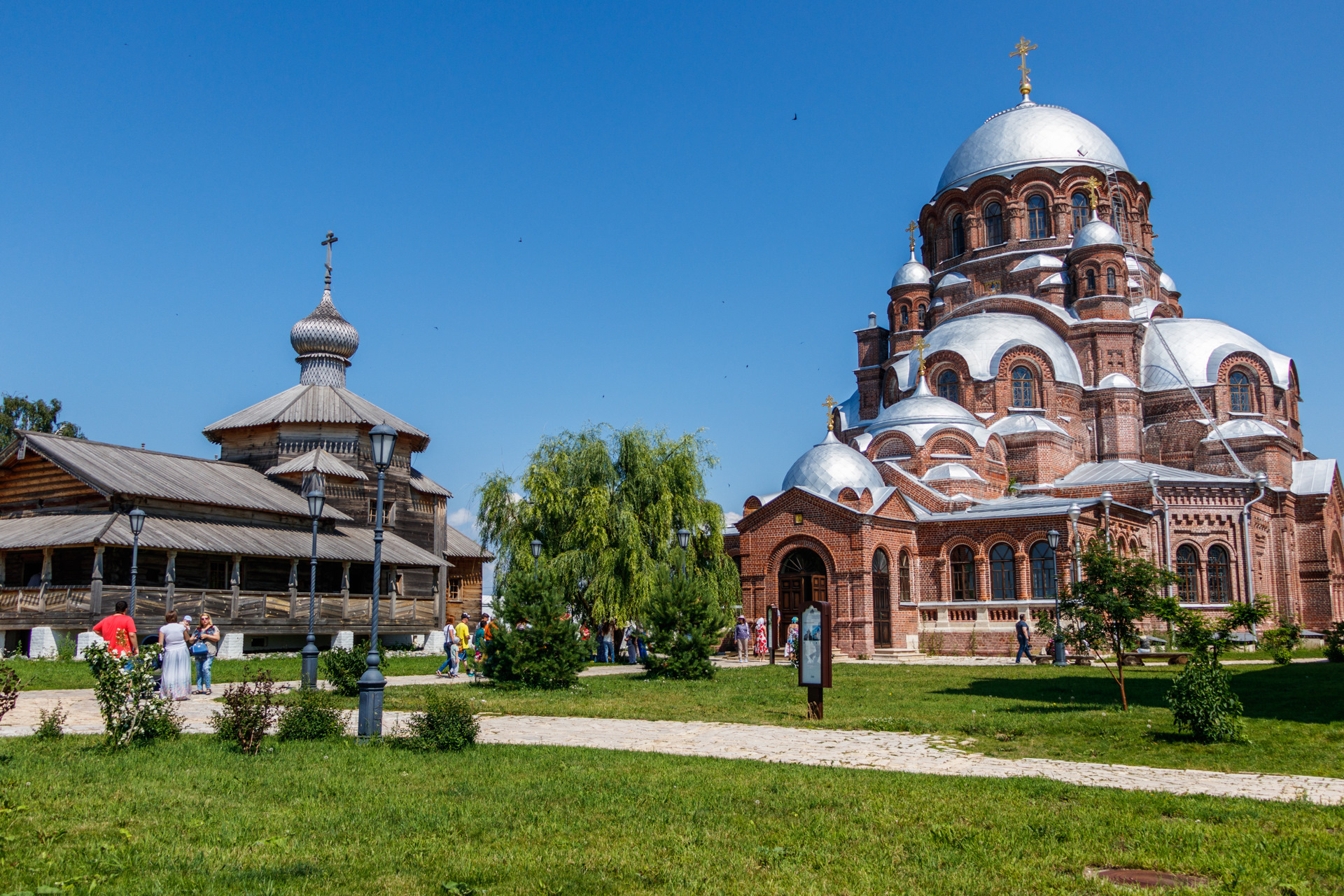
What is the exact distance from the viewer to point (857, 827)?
6891mm

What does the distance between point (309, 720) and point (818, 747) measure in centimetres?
553

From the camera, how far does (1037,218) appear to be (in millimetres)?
44312

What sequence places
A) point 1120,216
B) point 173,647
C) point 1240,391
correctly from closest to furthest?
point 173,647
point 1240,391
point 1120,216

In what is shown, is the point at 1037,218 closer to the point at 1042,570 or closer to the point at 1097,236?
the point at 1097,236

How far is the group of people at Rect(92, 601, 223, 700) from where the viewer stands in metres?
14.0

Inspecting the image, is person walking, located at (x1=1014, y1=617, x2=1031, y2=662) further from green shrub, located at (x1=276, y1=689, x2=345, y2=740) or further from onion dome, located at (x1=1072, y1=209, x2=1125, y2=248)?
green shrub, located at (x1=276, y1=689, x2=345, y2=740)

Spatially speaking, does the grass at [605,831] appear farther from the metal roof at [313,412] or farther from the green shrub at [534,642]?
the metal roof at [313,412]

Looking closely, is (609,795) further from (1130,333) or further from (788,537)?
(1130,333)

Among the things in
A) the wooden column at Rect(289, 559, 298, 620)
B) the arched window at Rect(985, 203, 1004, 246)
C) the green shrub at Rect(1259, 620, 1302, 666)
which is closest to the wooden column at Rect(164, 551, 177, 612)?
the wooden column at Rect(289, 559, 298, 620)

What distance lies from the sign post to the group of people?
8011 millimetres

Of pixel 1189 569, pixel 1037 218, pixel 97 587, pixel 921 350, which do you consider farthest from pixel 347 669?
pixel 1037 218

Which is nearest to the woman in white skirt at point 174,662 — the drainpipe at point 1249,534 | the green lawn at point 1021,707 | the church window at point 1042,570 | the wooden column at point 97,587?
the green lawn at point 1021,707

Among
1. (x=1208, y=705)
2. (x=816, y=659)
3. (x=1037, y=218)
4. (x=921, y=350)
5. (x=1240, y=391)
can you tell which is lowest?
(x=1208, y=705)

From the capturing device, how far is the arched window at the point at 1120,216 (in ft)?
147
